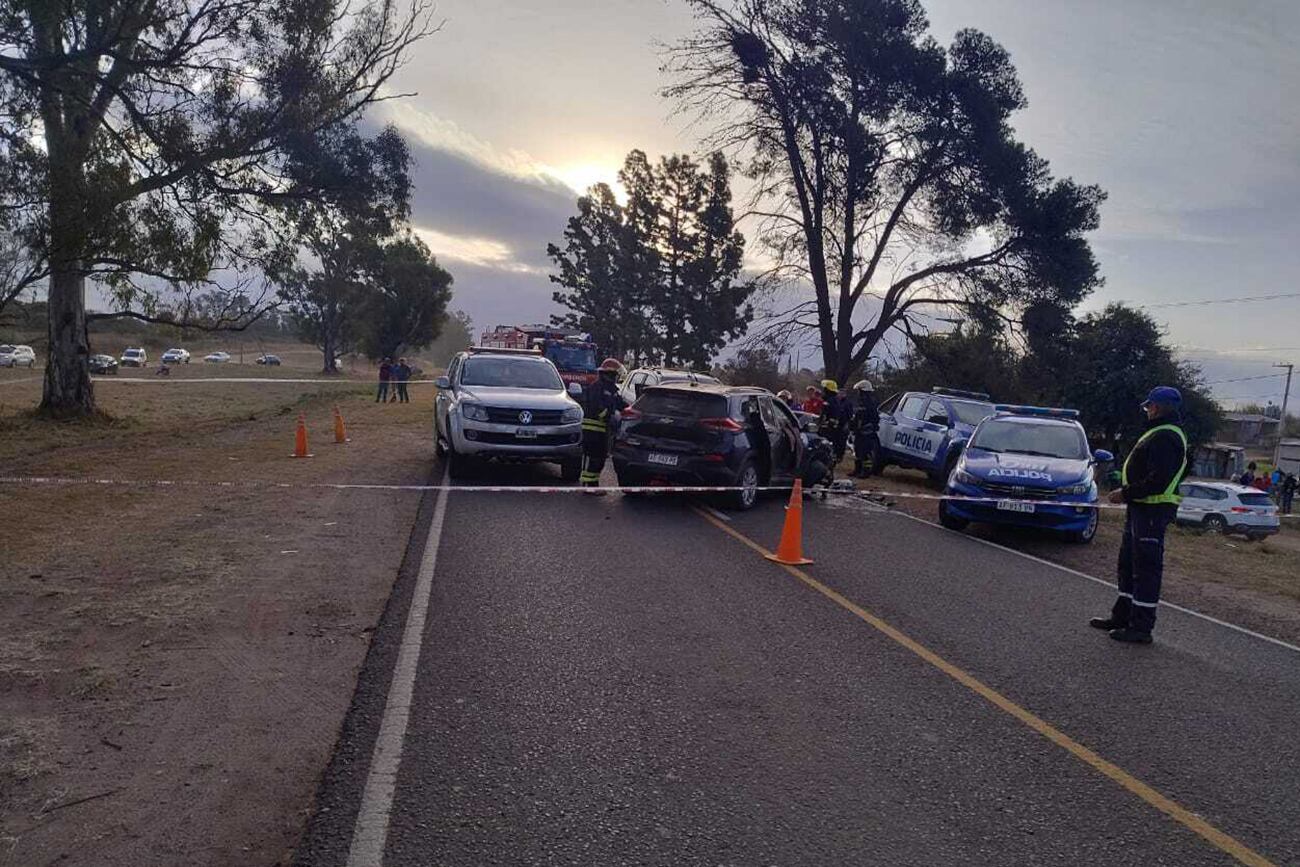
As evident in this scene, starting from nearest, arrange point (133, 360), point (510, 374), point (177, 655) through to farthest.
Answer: point (177, 655) < point (510, 374) < point (133, 360)

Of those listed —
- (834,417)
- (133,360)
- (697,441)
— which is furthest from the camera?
(133,360)

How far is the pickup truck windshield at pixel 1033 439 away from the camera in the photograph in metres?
13.0

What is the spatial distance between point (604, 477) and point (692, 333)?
47.0 metres

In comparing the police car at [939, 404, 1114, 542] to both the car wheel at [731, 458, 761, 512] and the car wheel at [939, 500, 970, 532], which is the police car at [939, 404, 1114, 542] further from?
the car wheel at [731, 458, 761, 512]

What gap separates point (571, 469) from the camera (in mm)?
14430

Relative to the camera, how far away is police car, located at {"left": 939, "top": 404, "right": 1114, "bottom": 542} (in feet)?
39.2

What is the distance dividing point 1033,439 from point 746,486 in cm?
411

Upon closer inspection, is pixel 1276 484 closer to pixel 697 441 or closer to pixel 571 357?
pixel 571 357

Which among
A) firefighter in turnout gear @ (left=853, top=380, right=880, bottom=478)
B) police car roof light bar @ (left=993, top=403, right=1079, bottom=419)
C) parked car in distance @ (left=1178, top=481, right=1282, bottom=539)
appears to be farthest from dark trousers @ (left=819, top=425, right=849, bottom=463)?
parked car in distance @ (left=1178, top=481, right=1282, bottom=539)

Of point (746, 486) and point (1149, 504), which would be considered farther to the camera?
point (746, 486)

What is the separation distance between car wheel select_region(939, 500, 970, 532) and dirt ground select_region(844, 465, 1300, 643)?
24 centimetres

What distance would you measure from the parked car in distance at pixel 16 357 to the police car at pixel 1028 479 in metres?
70.8

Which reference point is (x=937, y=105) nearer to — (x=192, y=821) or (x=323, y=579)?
(x=323, y=579)

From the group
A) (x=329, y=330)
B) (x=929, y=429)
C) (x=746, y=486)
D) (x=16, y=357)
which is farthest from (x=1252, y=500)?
(x=16, y=357)
